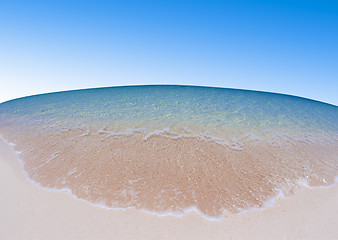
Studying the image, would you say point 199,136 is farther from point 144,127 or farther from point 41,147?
point 41,147

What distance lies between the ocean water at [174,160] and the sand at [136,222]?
222 mm

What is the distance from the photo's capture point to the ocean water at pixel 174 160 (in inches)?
141

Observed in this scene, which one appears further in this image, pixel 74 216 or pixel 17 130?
pixel 17 130

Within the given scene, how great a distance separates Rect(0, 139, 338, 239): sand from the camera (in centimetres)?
274

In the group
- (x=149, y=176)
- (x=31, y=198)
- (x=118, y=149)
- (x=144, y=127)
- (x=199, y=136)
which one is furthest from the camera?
(x=144, y=127)

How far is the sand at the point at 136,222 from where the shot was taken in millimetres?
2744

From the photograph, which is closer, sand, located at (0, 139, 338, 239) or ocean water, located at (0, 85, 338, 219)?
sand, located at (0, 139, 338, 239)

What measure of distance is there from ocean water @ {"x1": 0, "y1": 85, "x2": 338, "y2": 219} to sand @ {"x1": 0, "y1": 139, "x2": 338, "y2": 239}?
0.22 meters

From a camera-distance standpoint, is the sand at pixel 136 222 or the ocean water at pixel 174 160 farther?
the ocean water at pixel 174 160

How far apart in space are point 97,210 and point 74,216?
0.36 metres

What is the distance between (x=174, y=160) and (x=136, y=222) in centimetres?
211

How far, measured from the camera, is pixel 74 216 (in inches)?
119

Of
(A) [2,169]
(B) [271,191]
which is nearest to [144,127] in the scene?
(A) [2,169]

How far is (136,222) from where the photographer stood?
116 inches
